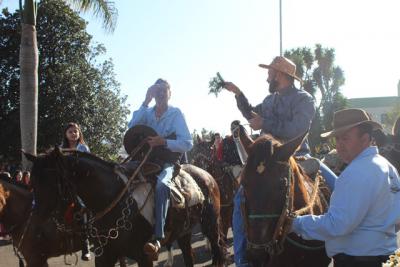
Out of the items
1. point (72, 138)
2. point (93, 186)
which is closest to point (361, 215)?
point (93, 186)

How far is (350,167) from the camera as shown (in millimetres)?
2910

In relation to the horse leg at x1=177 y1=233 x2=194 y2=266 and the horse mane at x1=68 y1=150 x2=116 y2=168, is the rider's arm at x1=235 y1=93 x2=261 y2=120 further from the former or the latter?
the horse leg at x1=177 y1=233 x2=194 y2=266

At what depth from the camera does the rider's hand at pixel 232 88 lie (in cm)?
461

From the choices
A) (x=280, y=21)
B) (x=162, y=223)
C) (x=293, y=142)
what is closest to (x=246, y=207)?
(x=293, y=142)

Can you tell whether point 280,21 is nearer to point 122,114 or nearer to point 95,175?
point 122,114

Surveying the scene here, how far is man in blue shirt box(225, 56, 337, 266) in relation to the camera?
420 cm

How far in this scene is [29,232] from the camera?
5652 millimetres

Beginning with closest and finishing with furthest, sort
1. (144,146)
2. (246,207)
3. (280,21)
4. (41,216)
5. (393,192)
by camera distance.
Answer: (393,192)
(246,207)
(41,216)
(144,146)
(280,21)

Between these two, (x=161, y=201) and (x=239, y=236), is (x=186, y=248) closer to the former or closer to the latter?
(x=161, y=201)

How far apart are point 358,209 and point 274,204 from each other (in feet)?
1.91

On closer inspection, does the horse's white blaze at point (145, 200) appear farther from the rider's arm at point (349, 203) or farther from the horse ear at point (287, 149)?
the rider's arm at point (349, 203)

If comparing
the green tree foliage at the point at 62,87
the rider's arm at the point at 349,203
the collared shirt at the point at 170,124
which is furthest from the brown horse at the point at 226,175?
the green tree foliage at the point at 62,87

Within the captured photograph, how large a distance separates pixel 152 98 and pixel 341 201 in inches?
146

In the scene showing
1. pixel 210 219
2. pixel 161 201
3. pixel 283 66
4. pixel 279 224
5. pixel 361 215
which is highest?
pixel 283 66
